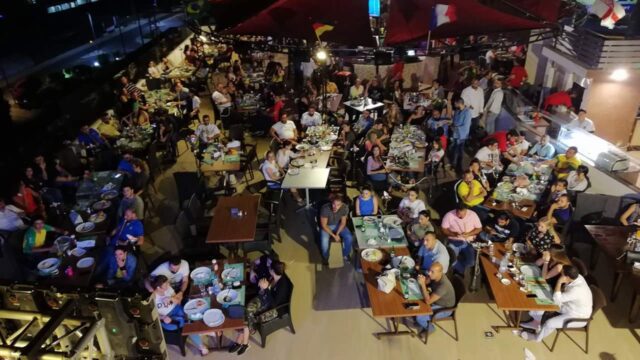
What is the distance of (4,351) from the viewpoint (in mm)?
1706

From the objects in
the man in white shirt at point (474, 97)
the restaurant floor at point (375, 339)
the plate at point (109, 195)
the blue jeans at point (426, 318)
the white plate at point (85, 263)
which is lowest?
the restaurant floor at point (375, 339)

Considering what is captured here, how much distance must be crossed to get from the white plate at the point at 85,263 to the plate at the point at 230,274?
6.56 ft

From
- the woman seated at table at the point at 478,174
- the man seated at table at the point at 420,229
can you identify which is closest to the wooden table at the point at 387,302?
the man seated at table at the point at 420,229

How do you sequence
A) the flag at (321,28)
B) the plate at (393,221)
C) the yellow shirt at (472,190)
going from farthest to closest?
the yellow shirt at (472,190)
the plate at (393,221)
the flag at (321,28)

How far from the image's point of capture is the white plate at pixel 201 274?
6684mm

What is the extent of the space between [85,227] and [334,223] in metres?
4.19

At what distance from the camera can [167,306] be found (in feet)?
20.0

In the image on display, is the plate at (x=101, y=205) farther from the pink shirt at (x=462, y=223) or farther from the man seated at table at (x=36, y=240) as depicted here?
the pink shirt at (x=462, y=223)

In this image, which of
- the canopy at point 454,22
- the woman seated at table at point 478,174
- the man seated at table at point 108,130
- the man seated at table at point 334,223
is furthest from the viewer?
the man seated at table at point 108,130

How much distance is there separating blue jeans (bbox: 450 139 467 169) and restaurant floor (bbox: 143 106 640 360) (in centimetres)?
412

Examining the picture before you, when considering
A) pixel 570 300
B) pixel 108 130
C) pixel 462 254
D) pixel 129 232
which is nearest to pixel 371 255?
pixel 462 254

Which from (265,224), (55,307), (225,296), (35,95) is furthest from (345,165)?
(35,95)

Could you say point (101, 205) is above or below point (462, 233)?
above

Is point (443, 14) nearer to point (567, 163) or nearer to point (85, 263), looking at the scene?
point (85, 263)
